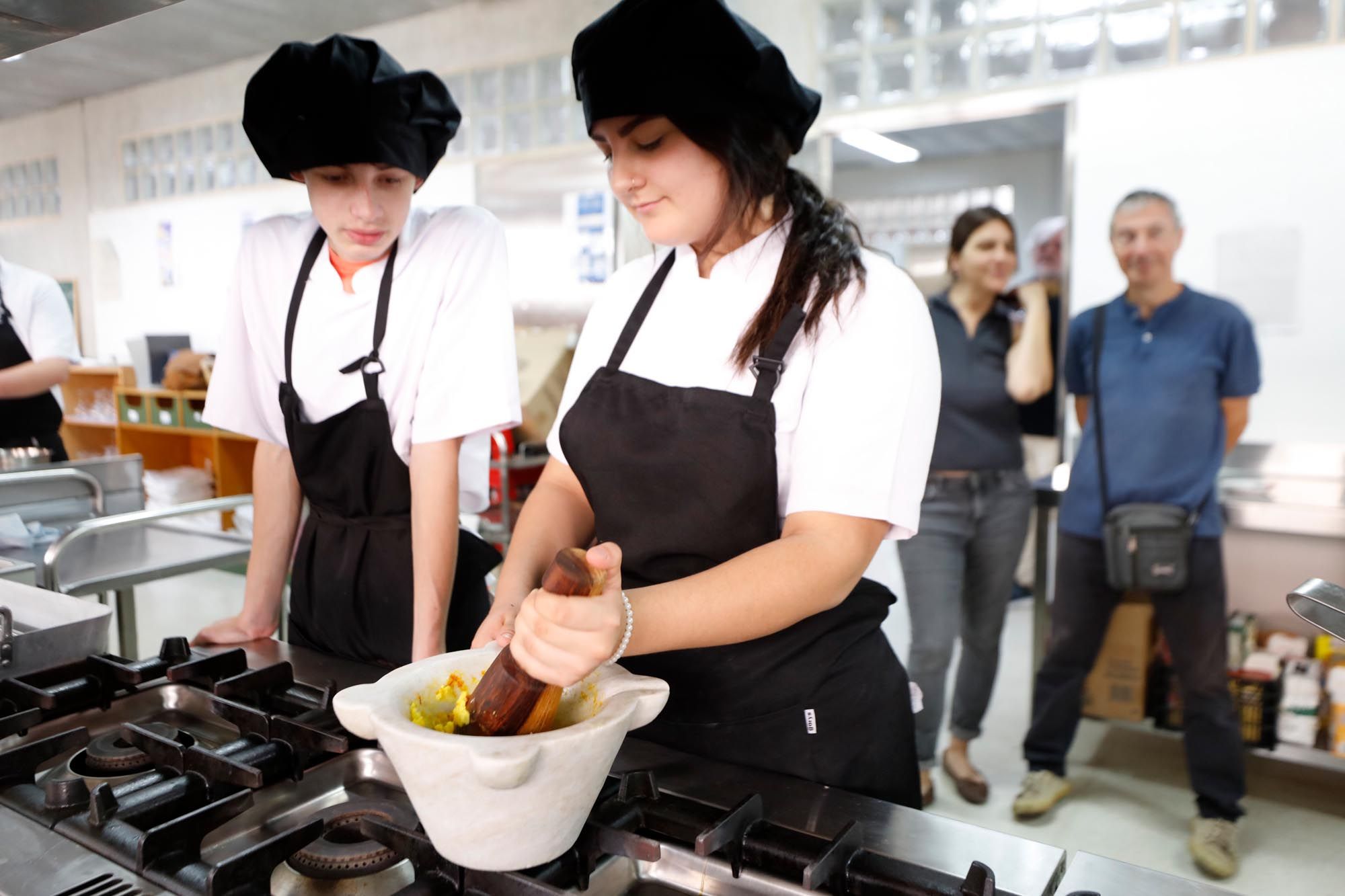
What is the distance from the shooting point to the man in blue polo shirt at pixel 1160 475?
2.54m

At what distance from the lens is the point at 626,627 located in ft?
2.37

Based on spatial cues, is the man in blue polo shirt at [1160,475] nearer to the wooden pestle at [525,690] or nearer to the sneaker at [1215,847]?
the sneaker at [1215,847]

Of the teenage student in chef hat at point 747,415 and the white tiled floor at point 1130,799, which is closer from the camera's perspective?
the teenage student in chef hat at point 747,415

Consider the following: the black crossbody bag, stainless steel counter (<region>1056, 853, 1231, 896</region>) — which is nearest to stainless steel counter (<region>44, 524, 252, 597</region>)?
stainless steel counter (<region>1056, 853, 1231, 896</region>)

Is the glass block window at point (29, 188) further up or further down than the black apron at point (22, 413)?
further up

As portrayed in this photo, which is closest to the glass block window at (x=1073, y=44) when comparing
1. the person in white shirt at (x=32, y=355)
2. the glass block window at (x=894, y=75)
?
the glass block window at (x=894, y=75)

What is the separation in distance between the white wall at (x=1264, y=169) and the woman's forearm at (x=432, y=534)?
2.70 m

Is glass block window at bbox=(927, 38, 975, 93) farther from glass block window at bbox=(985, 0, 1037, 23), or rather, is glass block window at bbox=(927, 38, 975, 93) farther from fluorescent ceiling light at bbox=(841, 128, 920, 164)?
fluorescent ceiling light at bbox=(841, 128, 920, 164)

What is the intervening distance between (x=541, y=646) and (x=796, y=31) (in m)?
3.43

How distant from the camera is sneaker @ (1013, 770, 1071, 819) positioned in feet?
8.64

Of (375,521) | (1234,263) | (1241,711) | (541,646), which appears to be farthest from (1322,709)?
(541,646)

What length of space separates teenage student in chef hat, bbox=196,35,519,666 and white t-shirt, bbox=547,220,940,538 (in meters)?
0.27

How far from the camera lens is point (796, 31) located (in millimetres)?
3607

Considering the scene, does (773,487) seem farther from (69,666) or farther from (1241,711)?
(1241,711)
